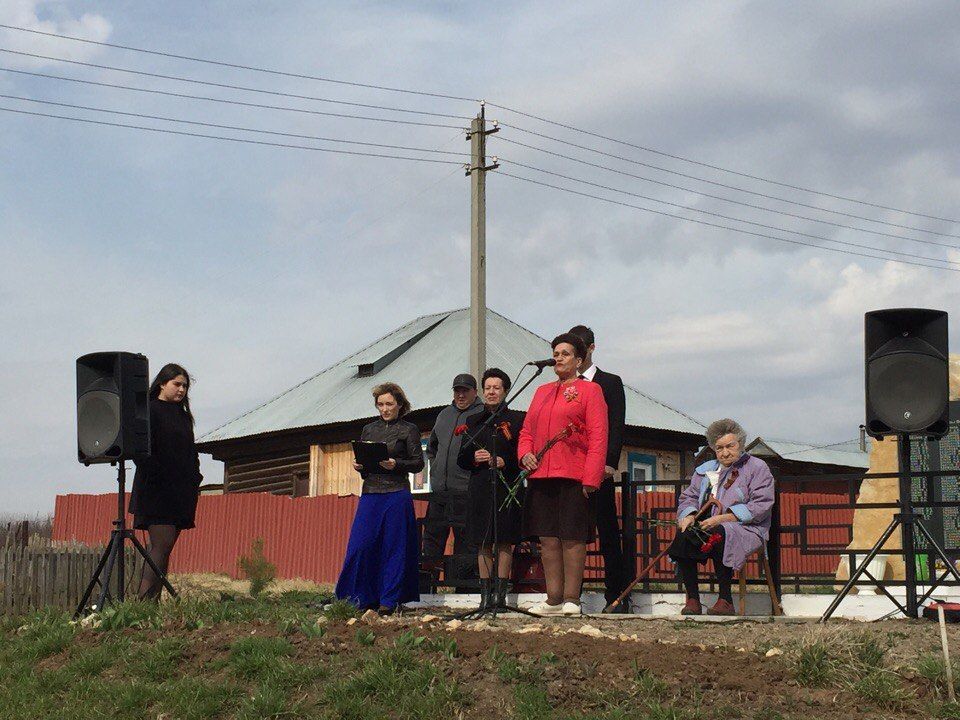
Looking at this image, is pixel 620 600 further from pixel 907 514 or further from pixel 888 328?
pixel 888 328

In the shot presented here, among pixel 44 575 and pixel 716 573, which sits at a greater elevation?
pixel 716 573

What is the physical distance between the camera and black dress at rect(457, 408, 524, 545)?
8.86m

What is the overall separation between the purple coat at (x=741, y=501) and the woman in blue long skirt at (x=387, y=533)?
2.05 m

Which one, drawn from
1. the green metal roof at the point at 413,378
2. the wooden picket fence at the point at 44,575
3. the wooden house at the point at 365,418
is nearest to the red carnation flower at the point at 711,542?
the wooden picket fence at the point at 44,575

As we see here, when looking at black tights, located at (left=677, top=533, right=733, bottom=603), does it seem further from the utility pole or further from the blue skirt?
the utility pole

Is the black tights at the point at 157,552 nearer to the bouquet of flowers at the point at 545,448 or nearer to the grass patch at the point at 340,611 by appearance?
the grass patch at the point at 340,611

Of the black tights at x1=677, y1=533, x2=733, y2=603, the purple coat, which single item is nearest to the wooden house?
the purple coat

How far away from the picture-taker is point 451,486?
10273mm

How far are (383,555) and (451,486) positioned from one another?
1.20 metres

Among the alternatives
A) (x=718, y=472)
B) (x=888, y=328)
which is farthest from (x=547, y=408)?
(x=888, y=328)

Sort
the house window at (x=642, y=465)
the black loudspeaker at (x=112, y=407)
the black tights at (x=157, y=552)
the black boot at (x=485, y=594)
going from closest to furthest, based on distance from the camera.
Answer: the black boot at (x=485, y=594) < the black loudspeaker at (x=112, y=407) < the black tights at (x=157, y=552) < the house window at (x=642, y=465)

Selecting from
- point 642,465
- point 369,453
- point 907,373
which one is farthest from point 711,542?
point 642,465

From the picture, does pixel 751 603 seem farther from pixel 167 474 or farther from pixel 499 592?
pixel 167 474

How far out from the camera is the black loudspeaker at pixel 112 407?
9117 mm
